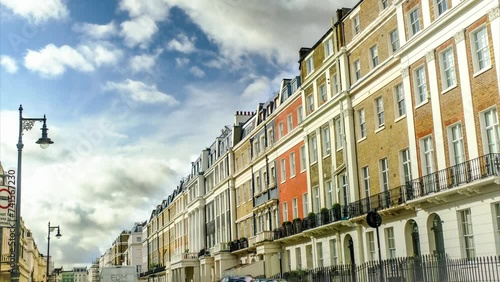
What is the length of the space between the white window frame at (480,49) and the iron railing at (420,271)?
6.97 m

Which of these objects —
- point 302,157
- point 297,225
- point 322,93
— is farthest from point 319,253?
point 322,93

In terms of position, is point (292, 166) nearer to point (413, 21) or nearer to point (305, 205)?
point (305, 205)

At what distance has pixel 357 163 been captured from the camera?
3203 centimetres

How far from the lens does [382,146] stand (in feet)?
96.5

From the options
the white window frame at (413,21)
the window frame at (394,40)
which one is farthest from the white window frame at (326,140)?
the white window frame at (413,21)

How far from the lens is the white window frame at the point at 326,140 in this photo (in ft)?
117

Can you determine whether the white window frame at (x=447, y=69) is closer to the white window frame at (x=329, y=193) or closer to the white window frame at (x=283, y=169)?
the white window frame at (x=329, y=193)

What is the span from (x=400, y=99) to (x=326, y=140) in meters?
8.40

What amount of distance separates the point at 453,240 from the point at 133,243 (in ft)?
394

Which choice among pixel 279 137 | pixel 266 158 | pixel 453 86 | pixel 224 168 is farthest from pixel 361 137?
pixel 224 168

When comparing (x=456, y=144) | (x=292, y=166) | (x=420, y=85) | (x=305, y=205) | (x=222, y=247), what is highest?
(x=420, y=85)

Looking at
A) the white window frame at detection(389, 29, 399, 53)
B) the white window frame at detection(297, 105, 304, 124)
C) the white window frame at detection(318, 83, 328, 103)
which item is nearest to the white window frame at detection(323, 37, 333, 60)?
the white window frame at detection(318, 83, 328, 103)

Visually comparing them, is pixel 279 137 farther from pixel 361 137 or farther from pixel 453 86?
pixel 453 86

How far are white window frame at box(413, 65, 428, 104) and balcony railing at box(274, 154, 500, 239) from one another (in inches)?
137
